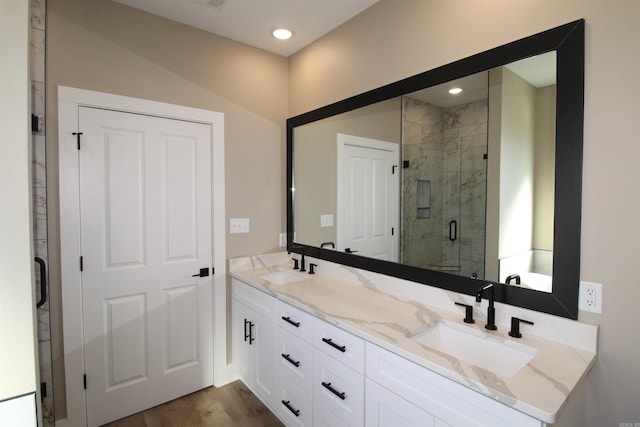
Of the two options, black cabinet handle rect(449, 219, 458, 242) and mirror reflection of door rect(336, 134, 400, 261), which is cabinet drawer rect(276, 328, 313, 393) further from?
black cabinet handle rect(449, 219, 458, 242)

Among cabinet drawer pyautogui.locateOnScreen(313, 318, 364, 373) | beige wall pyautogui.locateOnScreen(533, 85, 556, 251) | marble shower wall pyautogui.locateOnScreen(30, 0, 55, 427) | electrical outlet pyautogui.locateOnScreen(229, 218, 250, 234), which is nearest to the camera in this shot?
beige wall pyautogui.locateOnScreen(533, 85, 556, 251)

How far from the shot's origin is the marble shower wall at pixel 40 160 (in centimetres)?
188

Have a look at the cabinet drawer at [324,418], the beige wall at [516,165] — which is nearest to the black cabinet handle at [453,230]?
the beige wall at [516,165]

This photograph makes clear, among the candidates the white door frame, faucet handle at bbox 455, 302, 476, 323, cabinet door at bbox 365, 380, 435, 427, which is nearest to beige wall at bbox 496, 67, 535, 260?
faucet handle at bbox 455, 302, 476, 323

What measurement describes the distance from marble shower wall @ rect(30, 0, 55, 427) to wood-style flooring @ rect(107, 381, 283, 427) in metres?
0.60

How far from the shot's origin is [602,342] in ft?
4.13

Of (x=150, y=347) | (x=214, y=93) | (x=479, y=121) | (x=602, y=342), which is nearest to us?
(x=602, y=342)

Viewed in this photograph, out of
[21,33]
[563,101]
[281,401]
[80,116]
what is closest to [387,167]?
[563,101]

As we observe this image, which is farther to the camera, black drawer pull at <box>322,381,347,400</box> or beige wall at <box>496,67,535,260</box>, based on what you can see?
black drawer pull at <box>322,381,347,400</box>

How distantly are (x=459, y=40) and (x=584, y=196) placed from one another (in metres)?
0.99

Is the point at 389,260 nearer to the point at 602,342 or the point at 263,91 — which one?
the point at 602,342

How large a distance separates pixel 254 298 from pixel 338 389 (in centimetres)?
95

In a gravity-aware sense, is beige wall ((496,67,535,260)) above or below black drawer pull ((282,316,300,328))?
above

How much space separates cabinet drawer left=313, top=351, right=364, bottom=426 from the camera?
150cm
